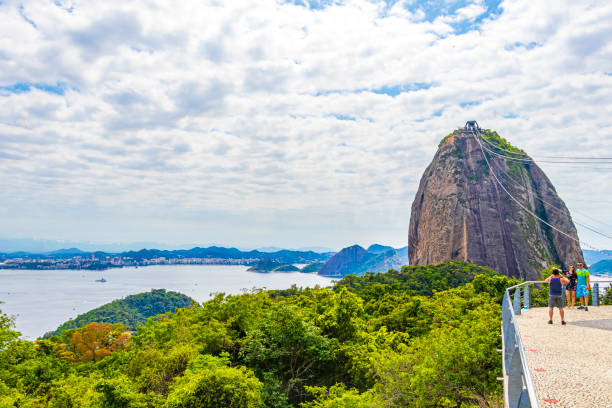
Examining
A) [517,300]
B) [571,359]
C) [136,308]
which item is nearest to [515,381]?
[571,359]

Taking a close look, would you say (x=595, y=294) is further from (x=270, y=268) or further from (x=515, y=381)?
(x=270, y=268)

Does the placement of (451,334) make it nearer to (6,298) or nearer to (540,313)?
(540,313)

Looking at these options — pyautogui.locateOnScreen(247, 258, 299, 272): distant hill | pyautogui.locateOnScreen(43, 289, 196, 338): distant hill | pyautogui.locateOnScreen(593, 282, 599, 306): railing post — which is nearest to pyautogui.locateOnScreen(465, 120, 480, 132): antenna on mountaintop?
pyautogui.locateOnScreen(593, 282, 599, 306): railing post

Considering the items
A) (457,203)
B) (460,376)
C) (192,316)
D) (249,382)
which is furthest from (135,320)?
(460,376)

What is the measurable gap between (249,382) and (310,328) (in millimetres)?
5560

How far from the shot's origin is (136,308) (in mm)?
79875

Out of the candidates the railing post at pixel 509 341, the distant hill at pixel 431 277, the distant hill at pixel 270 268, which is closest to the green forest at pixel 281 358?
the railing post at pixel 509 341

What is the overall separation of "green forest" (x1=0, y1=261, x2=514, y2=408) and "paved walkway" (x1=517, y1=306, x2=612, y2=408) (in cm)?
198

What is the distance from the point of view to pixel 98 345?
86.6 feet

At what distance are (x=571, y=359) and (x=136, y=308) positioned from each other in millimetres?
86690

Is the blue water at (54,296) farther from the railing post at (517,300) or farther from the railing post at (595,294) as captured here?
the railing post at (517,300)

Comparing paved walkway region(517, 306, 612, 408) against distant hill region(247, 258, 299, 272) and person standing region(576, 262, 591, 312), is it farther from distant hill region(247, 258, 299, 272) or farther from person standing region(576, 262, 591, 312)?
distant hill region(247, 258, 299, 272)

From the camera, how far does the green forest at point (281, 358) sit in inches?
445

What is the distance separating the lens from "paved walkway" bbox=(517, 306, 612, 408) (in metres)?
5.18
